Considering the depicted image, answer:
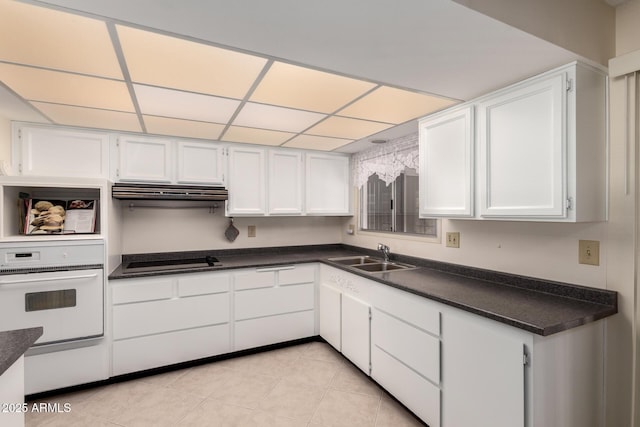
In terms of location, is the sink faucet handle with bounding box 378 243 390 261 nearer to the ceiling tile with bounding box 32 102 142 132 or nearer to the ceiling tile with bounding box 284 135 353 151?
the ceiling tile with bounding box 284 135 353 151

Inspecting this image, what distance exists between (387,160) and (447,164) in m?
1.05

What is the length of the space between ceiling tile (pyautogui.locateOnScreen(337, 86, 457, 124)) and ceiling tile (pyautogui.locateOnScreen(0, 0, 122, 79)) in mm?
1430

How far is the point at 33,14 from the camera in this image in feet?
3.84

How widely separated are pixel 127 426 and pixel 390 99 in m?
2.73

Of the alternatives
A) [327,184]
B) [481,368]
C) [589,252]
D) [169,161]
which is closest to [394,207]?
[327,184]

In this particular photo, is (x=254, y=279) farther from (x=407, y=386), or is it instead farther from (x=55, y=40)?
(x=55, y=40)

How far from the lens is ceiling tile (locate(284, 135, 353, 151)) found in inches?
119

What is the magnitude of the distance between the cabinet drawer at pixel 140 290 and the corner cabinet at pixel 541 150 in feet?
7.86

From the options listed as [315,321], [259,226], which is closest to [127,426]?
[315,321]

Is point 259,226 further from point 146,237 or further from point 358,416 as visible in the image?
point 358,416

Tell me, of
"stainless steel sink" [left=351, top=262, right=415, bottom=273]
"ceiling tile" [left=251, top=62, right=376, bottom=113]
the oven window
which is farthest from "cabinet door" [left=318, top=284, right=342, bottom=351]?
the oven window

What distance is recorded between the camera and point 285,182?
3.41 meters

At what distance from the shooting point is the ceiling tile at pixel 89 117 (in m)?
2.17

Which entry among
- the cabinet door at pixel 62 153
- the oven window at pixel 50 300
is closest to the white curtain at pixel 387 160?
the cabinet door at pixel 62 153
